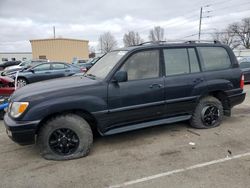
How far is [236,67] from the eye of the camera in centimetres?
533

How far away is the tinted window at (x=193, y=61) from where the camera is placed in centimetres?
487

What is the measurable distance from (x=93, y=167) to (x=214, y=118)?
3001mm

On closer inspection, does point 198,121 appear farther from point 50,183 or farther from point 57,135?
point 50,183

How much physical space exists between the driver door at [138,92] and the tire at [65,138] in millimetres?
541

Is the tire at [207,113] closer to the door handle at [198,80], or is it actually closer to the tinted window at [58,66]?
the door handle at [198,80]

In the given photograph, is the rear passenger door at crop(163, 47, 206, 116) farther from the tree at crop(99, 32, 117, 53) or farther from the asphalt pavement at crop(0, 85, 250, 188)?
the tree at crop(99, 32, 117, 53)

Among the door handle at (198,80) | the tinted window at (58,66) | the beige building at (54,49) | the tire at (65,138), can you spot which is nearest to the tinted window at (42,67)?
the tinted window at (58,66)

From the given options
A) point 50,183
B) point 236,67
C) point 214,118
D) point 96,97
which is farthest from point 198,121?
point 50,183

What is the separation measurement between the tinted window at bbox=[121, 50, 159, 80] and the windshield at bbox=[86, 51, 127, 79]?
0.72 ft

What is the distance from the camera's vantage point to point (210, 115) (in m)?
5.18

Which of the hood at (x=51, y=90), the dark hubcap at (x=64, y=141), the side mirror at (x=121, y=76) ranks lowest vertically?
the dark hubcap at (x=64, y=141)

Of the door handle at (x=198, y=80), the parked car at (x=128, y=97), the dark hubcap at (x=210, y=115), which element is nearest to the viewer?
the parked car at (x=128, y=97)

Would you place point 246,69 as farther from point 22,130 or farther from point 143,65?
point 22,130

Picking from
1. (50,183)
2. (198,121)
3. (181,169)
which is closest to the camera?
(50,183)
